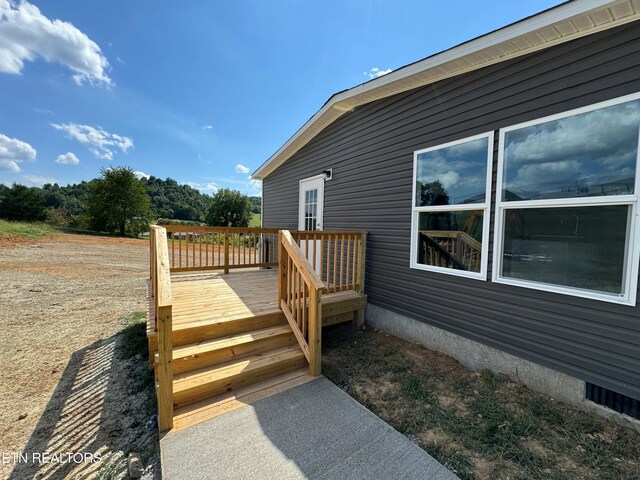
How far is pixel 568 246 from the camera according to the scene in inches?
96.0

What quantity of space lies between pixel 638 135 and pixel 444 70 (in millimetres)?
2025

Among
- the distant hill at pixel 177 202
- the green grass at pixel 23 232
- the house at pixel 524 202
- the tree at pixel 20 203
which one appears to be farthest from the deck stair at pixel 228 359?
the distant hill at pixel 177 202

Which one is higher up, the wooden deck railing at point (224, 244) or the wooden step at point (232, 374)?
the wooden deck railing at point (224, 244)

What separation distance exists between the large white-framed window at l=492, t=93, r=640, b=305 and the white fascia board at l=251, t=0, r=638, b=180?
755 millimetres

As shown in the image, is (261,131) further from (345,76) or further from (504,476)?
(504,476)

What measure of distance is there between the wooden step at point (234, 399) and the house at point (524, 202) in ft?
6.52

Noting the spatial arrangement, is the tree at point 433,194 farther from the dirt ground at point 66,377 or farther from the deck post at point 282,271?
→ the dirt ground at point 66,377

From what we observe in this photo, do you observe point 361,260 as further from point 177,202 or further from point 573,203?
point 177,202

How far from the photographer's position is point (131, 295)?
660cm

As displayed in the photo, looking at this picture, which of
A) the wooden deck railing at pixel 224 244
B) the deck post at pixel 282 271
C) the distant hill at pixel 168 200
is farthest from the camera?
the distant hill at pixel 168 200

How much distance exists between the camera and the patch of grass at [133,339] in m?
3.75

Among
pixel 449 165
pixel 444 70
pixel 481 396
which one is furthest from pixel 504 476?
pixel 444 70

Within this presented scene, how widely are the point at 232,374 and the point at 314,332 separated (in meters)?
0.88

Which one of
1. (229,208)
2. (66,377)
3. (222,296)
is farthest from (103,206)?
(222,296)
